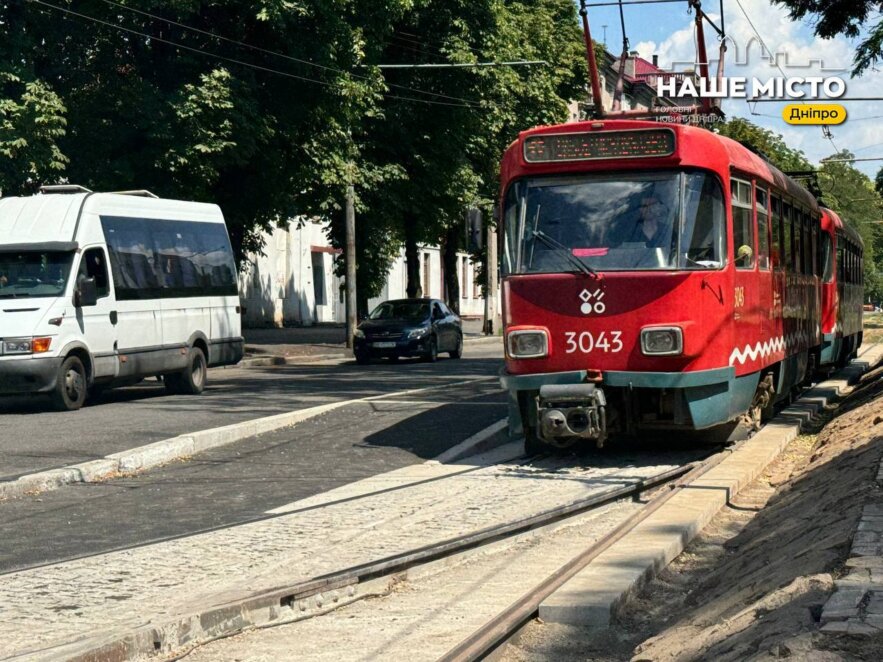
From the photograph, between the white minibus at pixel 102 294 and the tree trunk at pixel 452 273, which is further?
the tree trunk at pixel 452 273

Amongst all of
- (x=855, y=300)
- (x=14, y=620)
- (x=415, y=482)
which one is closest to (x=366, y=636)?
(x=14, y=620)

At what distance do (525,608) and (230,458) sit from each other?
7.52 metres

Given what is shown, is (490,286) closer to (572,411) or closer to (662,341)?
(662,341)

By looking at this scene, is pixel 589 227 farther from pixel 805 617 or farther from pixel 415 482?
pixel 805 617

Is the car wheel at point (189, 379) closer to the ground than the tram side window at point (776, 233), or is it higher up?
closer to the ground

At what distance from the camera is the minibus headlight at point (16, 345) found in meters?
18.6

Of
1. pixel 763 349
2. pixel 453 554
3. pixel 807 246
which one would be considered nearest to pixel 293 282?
pixel 807 246

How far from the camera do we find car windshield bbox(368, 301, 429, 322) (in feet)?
112

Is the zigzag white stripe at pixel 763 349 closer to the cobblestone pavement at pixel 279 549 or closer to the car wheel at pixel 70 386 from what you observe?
the cobblestone pavement at pixel 279 549

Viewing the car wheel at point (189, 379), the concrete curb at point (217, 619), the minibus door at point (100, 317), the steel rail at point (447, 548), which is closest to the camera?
the concrete curb at point (217, 619)

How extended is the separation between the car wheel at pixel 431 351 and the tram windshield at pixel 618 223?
20.5 meters

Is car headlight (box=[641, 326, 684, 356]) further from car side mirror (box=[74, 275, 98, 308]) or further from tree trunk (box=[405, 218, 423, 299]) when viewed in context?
tree trunk (box=[405, 218, 423, 299])

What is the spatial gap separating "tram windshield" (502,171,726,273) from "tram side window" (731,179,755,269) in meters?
0.47

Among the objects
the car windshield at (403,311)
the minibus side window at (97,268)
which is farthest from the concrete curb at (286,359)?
the minibus side window at (97,268)
